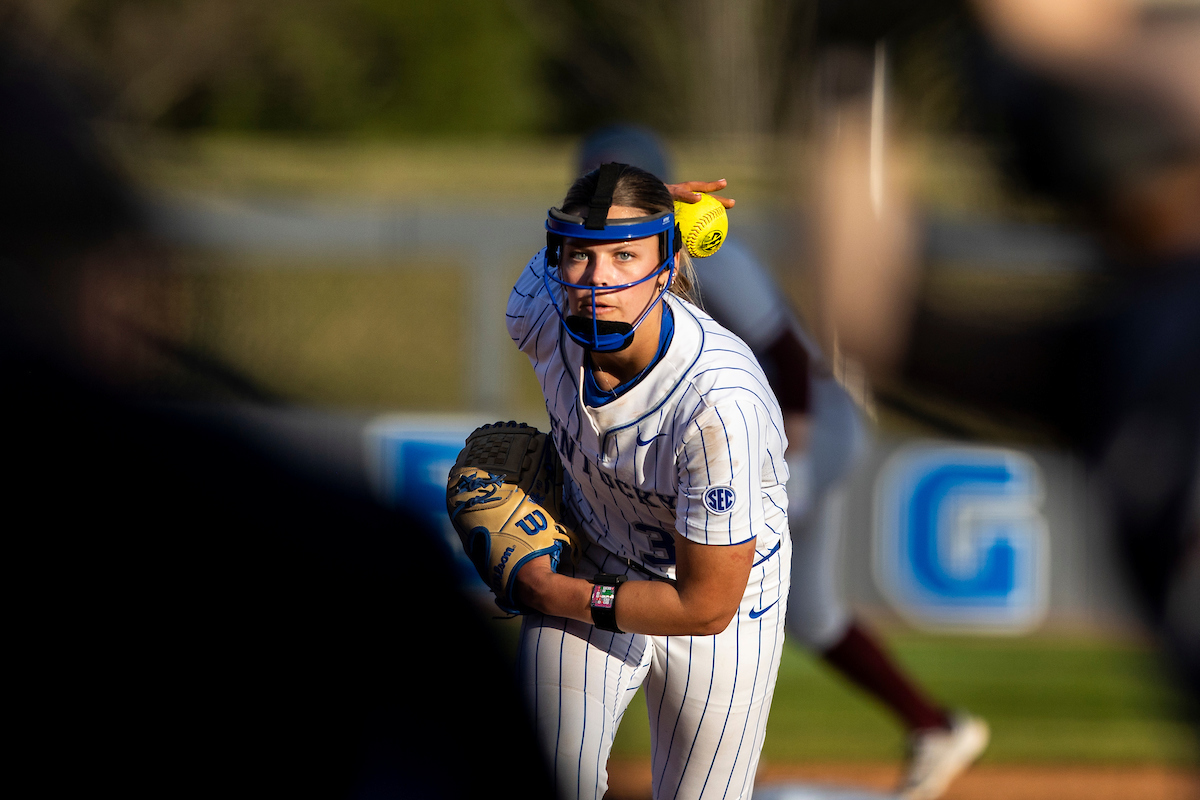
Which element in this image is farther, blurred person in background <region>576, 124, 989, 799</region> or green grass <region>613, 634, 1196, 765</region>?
green grass <region>613, 634, 1196, 765</region>

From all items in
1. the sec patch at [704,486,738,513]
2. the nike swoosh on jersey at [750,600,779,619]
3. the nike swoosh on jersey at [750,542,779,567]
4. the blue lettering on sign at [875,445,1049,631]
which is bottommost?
the blue lettering on sign at [875,445,1049,631]

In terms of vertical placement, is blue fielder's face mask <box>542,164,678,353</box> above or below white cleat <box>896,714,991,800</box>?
above

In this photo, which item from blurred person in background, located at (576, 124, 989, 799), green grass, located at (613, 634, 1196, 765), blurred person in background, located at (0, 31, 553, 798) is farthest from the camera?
green grass, located at (613, 634, 1196, 765)

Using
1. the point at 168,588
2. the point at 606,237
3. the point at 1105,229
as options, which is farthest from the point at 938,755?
the point at 168,588

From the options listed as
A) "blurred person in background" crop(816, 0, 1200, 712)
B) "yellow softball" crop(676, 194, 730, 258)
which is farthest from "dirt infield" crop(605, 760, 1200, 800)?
"blurred person in background" crop(816, 0, 1200, 712)

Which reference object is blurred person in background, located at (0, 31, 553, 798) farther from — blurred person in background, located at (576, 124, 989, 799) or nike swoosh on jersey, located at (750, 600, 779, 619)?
blurred person in background, located at (576, 124, 989, 799)

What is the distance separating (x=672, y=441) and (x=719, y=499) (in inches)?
5.5

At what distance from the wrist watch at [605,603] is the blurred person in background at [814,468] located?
3.99 ft

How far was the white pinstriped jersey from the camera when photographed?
1.79m

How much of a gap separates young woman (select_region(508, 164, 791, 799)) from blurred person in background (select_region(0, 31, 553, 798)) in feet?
0.85

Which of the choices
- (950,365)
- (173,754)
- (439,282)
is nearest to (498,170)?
(439,282)

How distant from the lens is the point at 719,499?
1775mm

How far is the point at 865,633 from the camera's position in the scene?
11.1ft

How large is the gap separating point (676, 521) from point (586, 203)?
581mm
